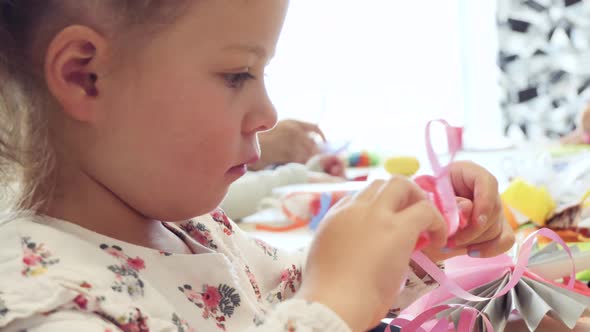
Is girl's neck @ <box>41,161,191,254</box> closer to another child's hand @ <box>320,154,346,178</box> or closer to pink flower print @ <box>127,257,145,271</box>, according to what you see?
pink flower print @ <box>127,257,145,271</box>

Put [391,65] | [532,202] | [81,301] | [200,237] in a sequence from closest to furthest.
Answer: [81,301] < [200,237] < [532,202] < [391,65]

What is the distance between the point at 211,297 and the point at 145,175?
126 millimetres

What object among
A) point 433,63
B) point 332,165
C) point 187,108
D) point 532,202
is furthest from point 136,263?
point 433,63

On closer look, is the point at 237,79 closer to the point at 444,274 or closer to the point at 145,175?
the point at 145,175

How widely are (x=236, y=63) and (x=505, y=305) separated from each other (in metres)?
0.33

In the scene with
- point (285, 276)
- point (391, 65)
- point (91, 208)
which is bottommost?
point (285, 276)

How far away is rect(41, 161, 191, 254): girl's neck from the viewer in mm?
488

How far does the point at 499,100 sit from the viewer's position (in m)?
3.41

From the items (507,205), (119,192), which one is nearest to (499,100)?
(507,205)

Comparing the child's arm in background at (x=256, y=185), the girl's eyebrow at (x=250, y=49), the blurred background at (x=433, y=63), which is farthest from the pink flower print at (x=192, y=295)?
the blurred background at (x=433, y=63)

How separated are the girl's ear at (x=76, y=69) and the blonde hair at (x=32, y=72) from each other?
0.04ft

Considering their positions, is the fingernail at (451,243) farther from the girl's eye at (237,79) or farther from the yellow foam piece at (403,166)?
the yellow foam piece at (403,166)

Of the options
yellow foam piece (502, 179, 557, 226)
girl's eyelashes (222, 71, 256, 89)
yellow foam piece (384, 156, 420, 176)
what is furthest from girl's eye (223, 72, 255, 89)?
yellow foam piece (384, 156, 420, 176)

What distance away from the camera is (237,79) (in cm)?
49
